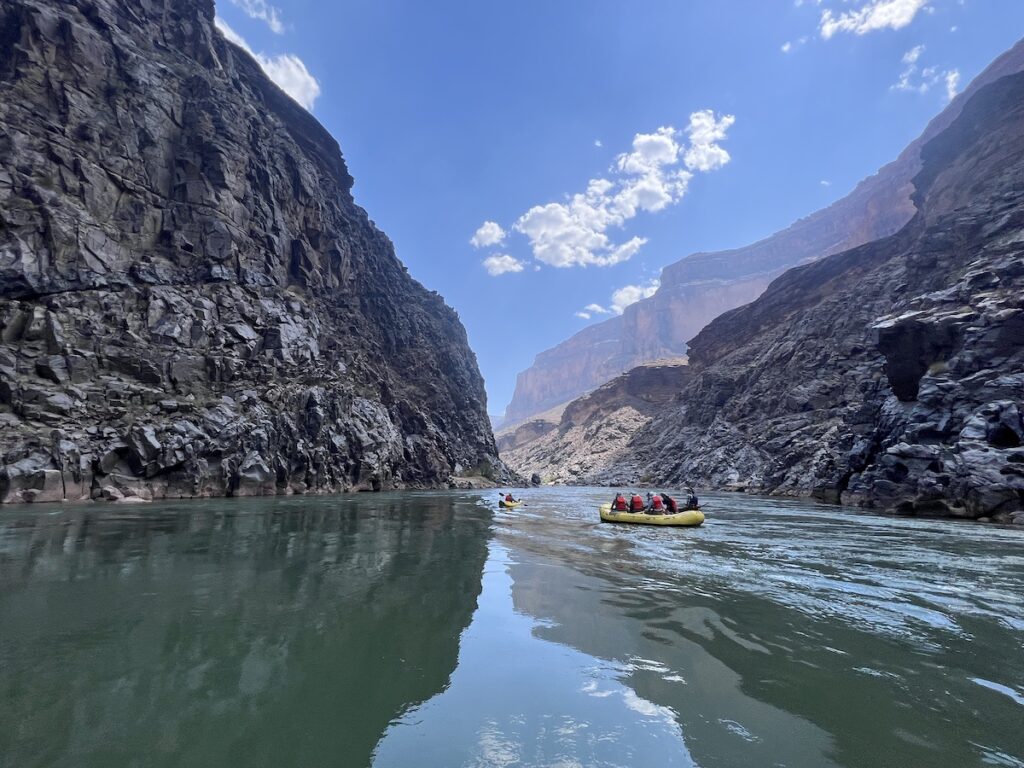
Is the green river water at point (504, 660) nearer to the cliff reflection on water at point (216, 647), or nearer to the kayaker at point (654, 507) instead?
the cliff reflection on water at point (216, 647)

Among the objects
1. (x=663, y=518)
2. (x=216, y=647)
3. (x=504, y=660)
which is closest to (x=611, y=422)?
(x=663, y=518)

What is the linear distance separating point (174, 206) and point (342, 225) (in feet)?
127

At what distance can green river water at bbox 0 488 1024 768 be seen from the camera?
17.9ft

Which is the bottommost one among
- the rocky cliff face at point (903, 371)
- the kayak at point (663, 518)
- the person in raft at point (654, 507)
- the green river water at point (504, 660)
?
the green river water at point (504, 660)

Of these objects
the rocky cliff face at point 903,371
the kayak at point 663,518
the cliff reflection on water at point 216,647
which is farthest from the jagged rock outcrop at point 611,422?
the cliff reflection on water at point 216,647

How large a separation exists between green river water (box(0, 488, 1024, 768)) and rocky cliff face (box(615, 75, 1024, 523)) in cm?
2019

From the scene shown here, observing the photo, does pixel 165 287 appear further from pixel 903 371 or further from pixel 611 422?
pixel 611 422

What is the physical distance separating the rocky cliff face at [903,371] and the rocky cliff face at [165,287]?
5300 centimetres

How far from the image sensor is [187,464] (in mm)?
43156

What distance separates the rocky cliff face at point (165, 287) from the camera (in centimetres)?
4016

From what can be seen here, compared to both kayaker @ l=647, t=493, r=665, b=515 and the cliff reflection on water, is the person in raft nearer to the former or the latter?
kayaker @ l=647, t=493, r=665, b=515

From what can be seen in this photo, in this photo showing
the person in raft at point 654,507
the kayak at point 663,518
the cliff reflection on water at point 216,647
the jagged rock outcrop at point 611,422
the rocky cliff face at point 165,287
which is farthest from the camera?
the jagged rock outcrop at point 611,422

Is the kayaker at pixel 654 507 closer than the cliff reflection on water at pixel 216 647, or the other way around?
the cliff reflection on water at pixel 216 647

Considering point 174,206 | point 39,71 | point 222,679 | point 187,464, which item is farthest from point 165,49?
point 222,679
